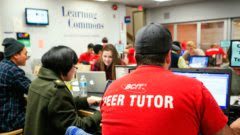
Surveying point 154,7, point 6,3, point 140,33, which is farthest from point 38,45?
point 140,33

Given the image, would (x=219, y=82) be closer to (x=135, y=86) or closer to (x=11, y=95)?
(x=135, y=86)

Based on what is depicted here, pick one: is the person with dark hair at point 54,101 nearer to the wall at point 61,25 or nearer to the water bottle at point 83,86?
the water bottle at point 83,86

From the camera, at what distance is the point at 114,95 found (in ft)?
3.67

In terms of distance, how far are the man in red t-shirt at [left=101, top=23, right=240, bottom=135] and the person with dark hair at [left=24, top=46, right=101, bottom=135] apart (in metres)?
0.61

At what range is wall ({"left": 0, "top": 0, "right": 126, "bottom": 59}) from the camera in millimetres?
6403

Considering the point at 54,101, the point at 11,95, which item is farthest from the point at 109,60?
the point at 54,101

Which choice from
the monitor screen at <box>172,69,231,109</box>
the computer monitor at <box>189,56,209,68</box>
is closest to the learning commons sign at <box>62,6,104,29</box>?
the computer monitor at <box>189,56,209,68</box>

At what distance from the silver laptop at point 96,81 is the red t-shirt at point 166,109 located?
1739 mm

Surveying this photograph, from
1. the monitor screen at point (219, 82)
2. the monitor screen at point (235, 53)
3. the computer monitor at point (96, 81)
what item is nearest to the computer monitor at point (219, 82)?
the monitor screen at point (219, 82)

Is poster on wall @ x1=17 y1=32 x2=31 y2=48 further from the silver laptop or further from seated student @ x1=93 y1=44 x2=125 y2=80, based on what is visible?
the silver laptop

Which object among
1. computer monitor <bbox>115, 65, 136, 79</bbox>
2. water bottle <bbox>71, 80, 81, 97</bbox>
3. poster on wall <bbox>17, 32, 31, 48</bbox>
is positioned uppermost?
poster on wall <bbox>17, 32, 31, 48</bbox>

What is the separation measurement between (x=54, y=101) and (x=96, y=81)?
1219mm

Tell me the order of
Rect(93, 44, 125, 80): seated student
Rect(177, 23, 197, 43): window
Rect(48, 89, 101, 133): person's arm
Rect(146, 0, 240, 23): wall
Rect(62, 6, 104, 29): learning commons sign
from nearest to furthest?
Rect(48, 89, 101, 133): person's arm
Rect(93, 44, 125, 80): seated student
Rect(62, 6, 104, 29): learning commons sign
Rect(146, 0, 240, 23): wall
Rect(177, 23, 197, 43): window

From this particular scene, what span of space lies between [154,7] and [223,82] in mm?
9103
